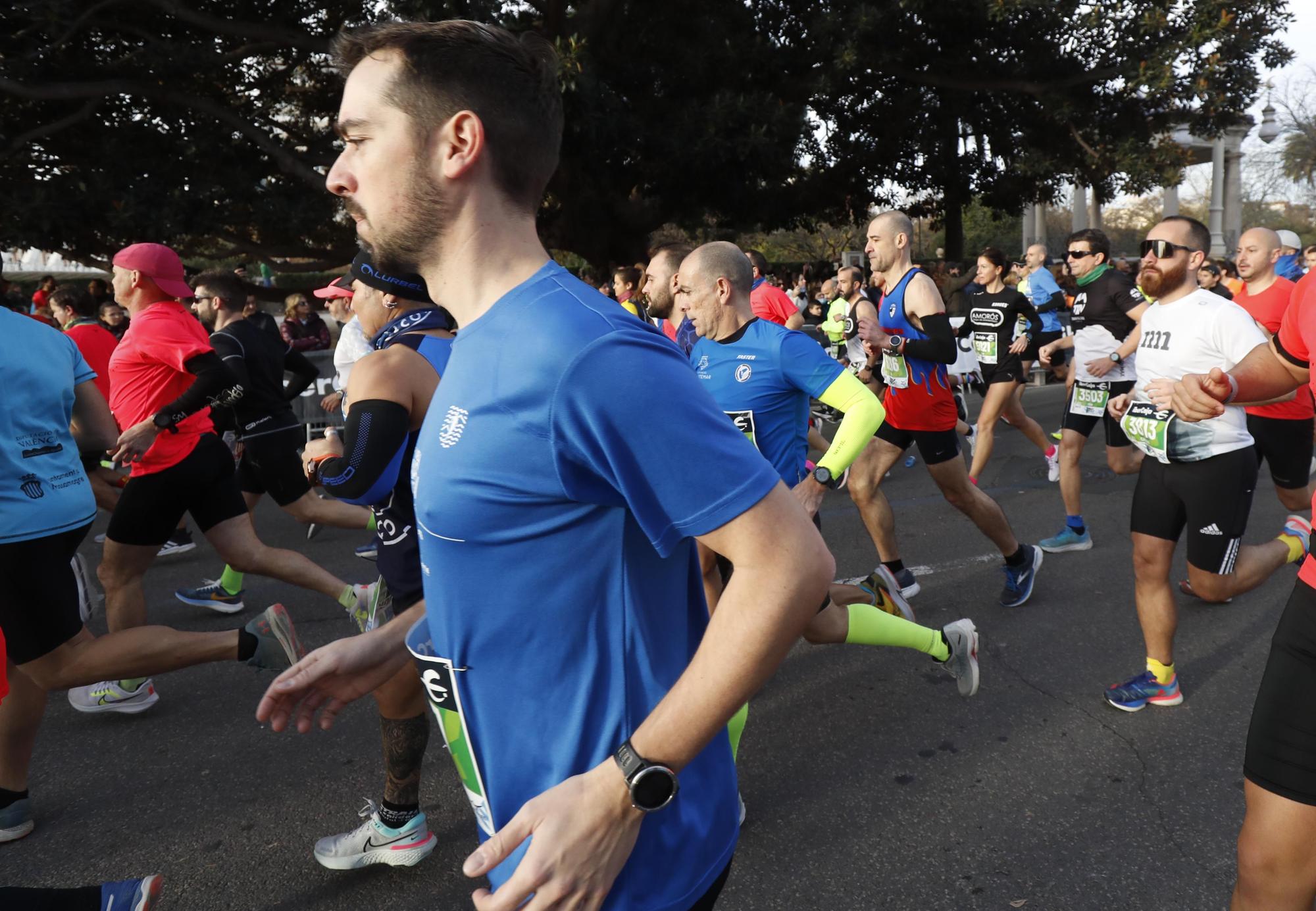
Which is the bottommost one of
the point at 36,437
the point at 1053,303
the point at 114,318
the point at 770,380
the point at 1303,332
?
the point at 1053,303

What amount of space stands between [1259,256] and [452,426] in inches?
277

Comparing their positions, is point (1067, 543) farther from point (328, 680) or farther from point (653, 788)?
point (653, 788)

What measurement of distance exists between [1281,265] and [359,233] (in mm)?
13022

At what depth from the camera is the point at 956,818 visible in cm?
328

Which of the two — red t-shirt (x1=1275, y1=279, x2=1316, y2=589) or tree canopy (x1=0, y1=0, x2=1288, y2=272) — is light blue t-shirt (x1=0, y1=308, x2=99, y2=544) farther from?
tree canopy (x1=0, y1=0, x2=1288, y2=272)

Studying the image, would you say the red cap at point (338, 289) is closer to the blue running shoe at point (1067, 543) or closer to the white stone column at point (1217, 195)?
the blue running shoe at point (1067, 543)

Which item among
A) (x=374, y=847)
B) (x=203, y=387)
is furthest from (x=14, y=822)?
(x=203, y=387)

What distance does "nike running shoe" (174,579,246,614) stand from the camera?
5664 millimetres

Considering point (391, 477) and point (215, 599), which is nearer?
point (391, 477)

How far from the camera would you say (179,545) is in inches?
278

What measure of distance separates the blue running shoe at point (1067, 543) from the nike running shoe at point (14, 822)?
5.59 m

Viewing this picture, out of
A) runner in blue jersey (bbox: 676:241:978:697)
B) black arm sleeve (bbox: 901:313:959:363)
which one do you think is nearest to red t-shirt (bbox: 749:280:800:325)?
black arm sleeve (bbox: 901:313:959:363)

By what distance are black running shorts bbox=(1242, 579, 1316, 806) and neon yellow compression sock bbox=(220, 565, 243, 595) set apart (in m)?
5.18

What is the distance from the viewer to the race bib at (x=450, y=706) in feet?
4.43
